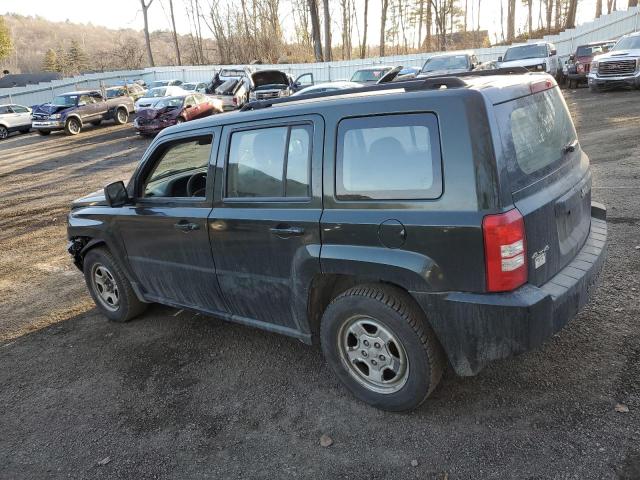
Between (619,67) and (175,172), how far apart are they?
682 inches

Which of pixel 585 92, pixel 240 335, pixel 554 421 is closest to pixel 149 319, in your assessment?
pixel 240 335

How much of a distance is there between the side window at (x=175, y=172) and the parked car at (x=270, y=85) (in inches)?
726

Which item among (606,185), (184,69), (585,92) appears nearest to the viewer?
(606,185)

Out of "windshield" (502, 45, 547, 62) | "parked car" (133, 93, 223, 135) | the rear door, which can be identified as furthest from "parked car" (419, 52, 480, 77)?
the rear door

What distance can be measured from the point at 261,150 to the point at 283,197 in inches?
15.1

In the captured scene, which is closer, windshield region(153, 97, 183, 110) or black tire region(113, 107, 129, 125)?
windshield region(153, 97, 183, 110)

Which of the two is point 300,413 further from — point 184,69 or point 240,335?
point 184,69

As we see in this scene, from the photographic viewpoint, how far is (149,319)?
4.96 metres

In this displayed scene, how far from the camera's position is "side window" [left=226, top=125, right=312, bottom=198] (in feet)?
10.7

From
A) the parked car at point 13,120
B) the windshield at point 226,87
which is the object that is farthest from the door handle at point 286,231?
the parked car at point 13,120

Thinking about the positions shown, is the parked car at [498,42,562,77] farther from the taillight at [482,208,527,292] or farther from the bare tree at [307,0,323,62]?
the bare tree at [307,0,323,62]

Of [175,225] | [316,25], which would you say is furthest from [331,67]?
[175,225]

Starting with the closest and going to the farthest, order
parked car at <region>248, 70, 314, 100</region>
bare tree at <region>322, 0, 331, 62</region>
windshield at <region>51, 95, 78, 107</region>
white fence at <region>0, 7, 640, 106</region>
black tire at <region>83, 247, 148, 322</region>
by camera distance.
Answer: black tire at <region>83, 247, 148, 322</region> < parked car at <region>248, 70, 314, 100</region> < windshield at <region>51, 95, 78, 107</region> < white fence at <region>0, 7, 640, 106</region> < bare tree at <region>322, 0, 331, 62</region>

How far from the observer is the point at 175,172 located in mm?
4566
